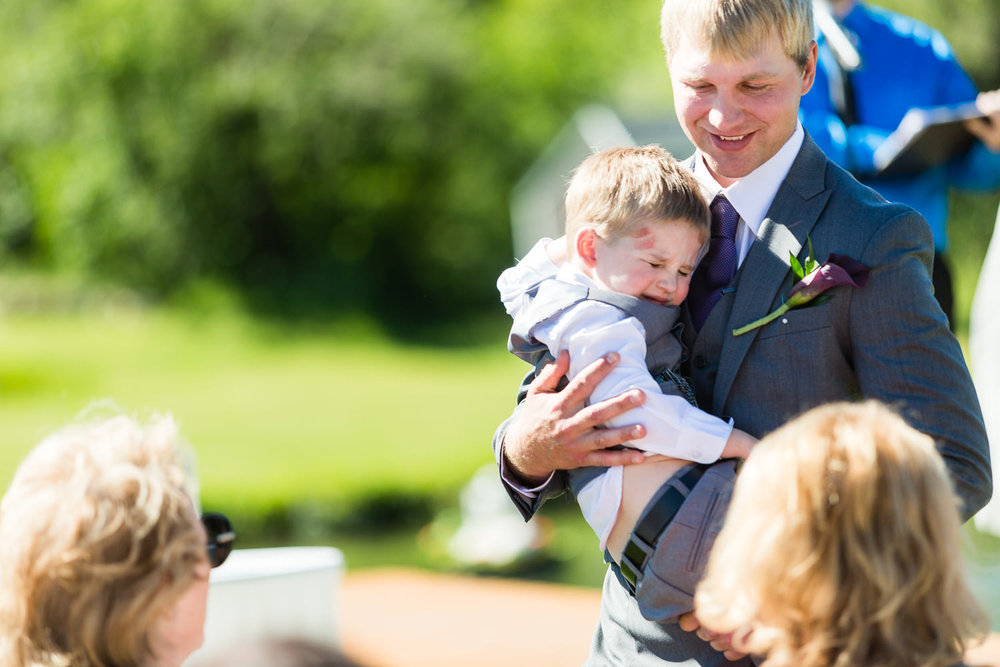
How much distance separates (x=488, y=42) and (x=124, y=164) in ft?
45.0

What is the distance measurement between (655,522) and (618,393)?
0.25 m

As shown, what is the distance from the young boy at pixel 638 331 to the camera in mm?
2049

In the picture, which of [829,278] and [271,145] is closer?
[829,278]

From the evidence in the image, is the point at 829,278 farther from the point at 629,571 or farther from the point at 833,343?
the point at 629,571

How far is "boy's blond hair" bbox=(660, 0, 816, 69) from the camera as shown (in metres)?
2.09

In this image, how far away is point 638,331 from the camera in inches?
85.5

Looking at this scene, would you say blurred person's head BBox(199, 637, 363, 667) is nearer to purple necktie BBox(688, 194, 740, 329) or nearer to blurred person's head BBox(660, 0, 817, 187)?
purple necktie BBox(688, 194, 740, 329)

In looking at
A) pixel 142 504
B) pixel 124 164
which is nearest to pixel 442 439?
pixel 124 164

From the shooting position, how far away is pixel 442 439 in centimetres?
2556

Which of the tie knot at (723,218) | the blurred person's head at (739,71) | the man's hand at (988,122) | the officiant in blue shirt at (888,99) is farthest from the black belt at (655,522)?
the man's hand at (988,122)

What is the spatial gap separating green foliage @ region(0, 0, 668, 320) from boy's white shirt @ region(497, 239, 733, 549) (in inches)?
1178

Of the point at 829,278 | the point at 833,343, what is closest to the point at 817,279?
the point at 829,278

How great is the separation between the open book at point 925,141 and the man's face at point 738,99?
1.38 m

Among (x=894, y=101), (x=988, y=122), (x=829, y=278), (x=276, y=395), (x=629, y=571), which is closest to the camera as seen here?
(x=829, y=278)
